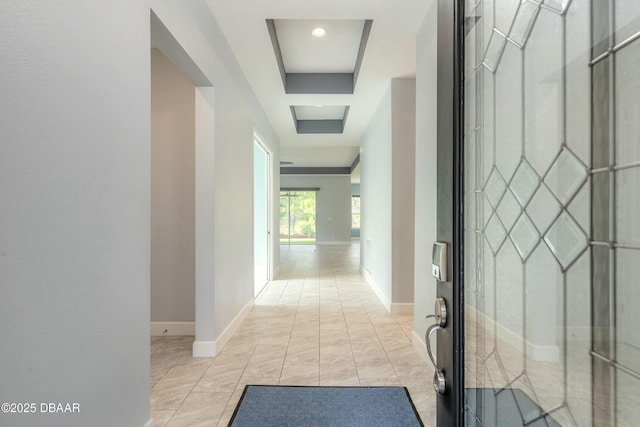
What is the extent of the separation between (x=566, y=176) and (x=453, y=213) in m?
0.26

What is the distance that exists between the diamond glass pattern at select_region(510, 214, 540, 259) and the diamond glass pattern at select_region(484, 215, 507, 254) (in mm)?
30

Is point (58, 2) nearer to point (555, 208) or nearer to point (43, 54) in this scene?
point (43, 54)

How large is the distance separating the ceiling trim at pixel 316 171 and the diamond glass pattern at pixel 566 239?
1140 centimetres

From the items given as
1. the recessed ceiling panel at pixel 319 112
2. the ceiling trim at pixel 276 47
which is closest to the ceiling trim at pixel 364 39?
the ceiling trim at pixel 276 47

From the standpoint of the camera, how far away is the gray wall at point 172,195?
2998 mm

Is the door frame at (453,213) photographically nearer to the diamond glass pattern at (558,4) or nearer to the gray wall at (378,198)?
the diamond glass pattern at (558,4)

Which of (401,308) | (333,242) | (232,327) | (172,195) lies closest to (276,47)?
(172,195)

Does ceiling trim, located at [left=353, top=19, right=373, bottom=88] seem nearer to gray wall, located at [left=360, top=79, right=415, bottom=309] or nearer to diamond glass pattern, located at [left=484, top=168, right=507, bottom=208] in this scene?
gray wall, located at [left=360, top=79, right=415, bottom=309]

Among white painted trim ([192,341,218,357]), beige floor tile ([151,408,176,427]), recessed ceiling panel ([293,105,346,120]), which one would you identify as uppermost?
recessed ceiling panel ([293,105,346,120])

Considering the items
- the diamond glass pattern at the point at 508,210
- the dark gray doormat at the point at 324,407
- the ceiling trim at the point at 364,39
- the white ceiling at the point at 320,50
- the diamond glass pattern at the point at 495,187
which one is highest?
the ceiling trim at the point at 364,39

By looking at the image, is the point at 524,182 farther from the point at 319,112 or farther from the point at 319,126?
the point at 319,126

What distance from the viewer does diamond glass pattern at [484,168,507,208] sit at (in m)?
0.82

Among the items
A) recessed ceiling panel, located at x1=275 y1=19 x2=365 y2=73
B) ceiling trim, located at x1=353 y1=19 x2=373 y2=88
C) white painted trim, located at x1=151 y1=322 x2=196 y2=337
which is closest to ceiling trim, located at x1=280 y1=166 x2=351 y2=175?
recessed ceiling panel, located at x1=275 y1=19 x2=365 y2=73

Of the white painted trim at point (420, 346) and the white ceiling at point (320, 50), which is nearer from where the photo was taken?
the white ceiling at point (320, 50)
